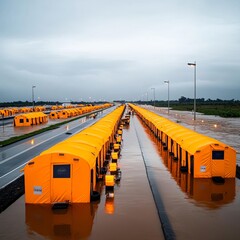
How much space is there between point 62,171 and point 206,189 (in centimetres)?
910

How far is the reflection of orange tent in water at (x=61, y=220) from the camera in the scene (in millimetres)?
11977

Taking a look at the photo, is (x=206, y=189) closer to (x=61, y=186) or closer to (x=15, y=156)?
(x=61, y=186)

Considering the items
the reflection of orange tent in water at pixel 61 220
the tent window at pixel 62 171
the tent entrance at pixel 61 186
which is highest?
the tent window at pixel 62 171

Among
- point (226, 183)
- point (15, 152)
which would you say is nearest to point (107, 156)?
point (15, 152)

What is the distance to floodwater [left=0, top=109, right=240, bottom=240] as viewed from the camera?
38.9 feet

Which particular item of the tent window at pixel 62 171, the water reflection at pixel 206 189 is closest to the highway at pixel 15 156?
the tent window at pixel 62 171

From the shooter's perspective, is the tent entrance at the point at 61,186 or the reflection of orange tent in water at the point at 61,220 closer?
the reflection of orange tent in water at the point at 61,220

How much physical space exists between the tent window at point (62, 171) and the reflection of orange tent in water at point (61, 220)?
164cm

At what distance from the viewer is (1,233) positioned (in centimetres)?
1204

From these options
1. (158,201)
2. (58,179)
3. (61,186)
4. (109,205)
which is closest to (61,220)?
(61,186)

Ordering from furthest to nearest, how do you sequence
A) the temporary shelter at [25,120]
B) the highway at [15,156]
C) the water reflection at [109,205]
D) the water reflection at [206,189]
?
the temporary shelter at [25,120] → the highway at [15,156] → the water reflection at [206,189] → the water reflection at [109,205]

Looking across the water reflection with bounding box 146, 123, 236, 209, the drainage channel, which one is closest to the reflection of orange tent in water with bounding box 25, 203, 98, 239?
the drainage channel

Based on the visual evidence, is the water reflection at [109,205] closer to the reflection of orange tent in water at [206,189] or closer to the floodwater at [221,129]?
the reflection of orange tent in water at [206,189]

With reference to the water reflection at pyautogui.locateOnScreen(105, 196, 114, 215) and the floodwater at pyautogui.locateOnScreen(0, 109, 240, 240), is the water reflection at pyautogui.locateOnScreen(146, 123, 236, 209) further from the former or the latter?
the water reflection at pyautogui.locateOnScreen(105, 196, 114, 215)
